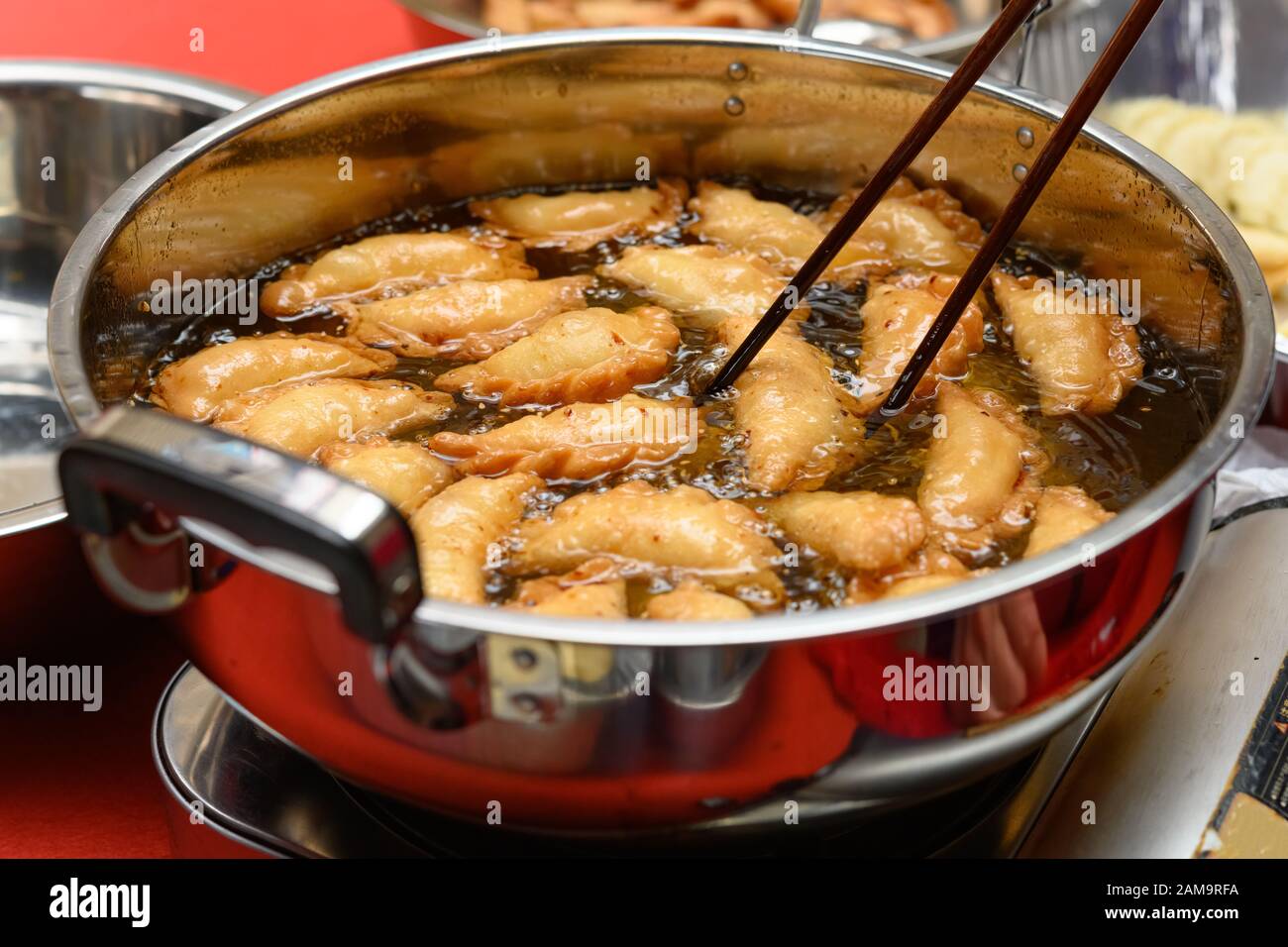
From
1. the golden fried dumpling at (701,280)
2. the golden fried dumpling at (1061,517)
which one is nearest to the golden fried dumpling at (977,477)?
the golden fried dumpling at (1061,517)

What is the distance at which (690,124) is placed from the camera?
6.98 ft

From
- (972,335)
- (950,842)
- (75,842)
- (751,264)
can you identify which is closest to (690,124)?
(751,264)

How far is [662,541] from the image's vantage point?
1395mm

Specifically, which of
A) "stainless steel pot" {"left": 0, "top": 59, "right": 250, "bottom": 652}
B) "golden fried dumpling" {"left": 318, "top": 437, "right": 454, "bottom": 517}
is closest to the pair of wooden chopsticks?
"golden fried dumpling" {"left": 318, "top": 437, "right": 454, "bottom": 517}

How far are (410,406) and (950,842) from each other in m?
0.82

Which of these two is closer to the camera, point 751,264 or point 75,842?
point 75,842

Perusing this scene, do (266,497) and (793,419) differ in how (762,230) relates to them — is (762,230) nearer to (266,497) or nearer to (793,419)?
(793,419)

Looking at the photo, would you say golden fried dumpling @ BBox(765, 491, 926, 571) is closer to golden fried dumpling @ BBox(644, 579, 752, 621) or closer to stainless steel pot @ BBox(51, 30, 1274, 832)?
golden fried dumpling @ BBox(644, 579, 752, 621)

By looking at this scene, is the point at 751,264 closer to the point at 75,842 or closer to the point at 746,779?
the point at 746,779

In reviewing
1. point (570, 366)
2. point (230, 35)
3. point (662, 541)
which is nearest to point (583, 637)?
point (662, 541)

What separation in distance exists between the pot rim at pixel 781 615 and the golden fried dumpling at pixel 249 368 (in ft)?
0.73

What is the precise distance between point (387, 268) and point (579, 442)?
0.55m

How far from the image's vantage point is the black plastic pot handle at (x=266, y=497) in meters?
0.90

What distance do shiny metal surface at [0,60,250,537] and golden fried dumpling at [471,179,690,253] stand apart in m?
0.67
